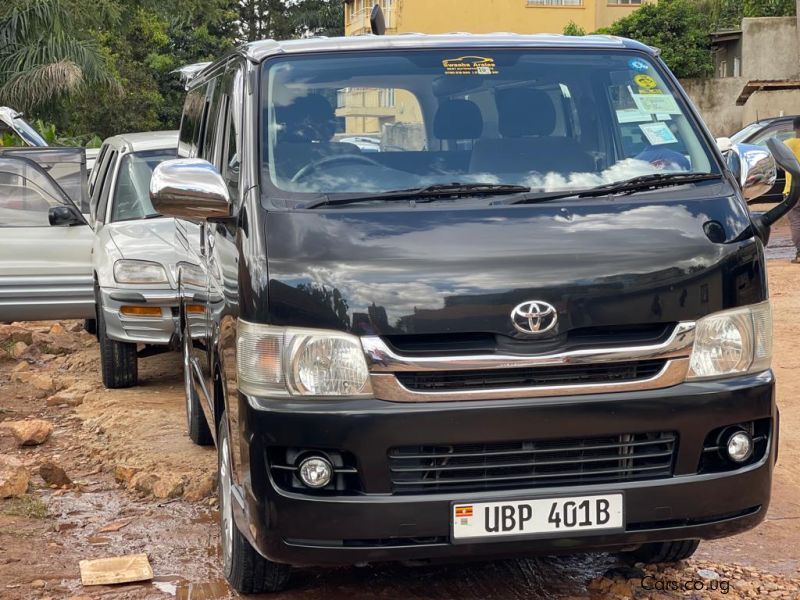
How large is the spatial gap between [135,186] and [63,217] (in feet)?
2.12

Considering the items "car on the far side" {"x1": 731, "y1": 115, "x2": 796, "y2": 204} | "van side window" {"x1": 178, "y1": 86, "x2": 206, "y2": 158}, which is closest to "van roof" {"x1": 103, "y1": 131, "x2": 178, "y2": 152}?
"van side window" {"x1": 178, "y1": 86, "x2": 206, "y2": 158}

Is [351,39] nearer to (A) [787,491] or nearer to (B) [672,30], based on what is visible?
(A) [787,491]

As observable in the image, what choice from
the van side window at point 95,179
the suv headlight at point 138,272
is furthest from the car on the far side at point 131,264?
the van side window at point 95,179

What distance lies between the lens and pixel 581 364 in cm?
384

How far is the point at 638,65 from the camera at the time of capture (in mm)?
4984

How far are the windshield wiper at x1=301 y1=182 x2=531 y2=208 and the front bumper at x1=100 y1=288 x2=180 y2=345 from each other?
4365mm

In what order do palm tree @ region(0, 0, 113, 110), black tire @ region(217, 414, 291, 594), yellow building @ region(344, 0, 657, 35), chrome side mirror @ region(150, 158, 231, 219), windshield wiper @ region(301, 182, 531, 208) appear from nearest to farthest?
windshield wiper @ region(301, 182, 531, 208) → chrome side mirror @ region(150, 158, 231, 219) → black tire @ region(217, 414, 291, 594) → palm tree @ region(0, 0, 113, 110) → yellow building @ region(344, 0, 657, 35)

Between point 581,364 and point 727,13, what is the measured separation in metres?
41.0

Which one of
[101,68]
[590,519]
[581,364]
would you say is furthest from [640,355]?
[101,68]

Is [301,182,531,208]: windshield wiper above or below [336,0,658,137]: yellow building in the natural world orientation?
below

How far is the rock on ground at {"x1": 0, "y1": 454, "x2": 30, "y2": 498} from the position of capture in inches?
242

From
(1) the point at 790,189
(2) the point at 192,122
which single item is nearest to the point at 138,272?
(2) the point at 192,122

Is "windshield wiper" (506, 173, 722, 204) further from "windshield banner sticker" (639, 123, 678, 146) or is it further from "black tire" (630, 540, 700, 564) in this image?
"black tire" (630, 540, 700, 564)

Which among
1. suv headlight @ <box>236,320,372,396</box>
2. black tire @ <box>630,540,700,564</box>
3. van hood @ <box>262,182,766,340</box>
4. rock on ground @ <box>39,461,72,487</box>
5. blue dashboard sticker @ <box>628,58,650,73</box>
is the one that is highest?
blue dashboard sticker @ <box>628,58,650,73</box>
